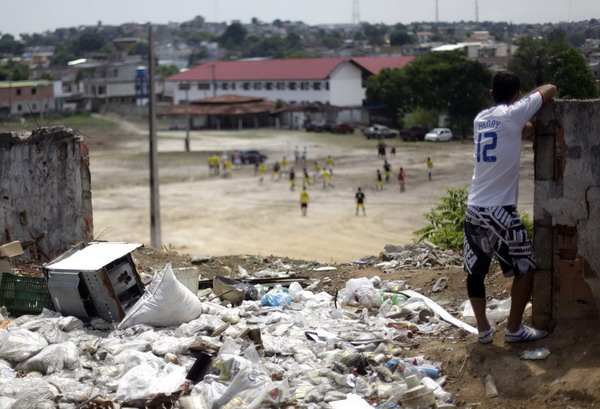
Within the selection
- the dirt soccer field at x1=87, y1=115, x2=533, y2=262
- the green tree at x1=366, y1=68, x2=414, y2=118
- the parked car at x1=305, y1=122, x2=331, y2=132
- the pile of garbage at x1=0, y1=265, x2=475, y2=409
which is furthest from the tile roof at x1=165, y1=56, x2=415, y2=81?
the pile of garbage at x1=0, y1=265, x2=475, y2=409

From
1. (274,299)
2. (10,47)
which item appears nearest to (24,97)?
(274,299)

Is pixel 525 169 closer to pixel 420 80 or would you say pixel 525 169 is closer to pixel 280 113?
pixel 420 80

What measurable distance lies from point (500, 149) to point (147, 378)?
2.78 meters

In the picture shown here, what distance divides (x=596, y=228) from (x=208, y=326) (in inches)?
114

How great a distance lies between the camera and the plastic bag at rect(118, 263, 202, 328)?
720 cm

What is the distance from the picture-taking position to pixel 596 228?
6.22 m

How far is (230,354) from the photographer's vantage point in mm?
6344

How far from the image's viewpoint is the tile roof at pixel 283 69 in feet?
211

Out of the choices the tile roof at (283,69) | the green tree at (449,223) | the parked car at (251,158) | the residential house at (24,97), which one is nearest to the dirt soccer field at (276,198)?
the parked car at (251,158)

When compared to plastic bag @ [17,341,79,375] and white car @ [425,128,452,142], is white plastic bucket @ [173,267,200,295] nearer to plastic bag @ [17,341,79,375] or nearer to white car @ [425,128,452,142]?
plastic bag @ [17,341,79,375]

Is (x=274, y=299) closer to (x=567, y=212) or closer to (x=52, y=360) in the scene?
(x=52, y=360)

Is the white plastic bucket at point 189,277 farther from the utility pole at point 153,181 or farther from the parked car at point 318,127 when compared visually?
the parked car at point 318,127

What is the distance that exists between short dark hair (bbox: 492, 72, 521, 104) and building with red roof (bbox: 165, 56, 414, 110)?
172ft

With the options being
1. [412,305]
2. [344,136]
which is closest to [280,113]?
[344,136]
